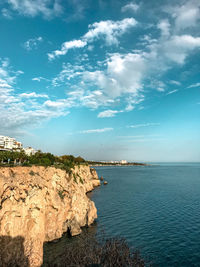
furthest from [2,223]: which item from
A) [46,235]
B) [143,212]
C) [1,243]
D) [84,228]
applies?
[143,212]

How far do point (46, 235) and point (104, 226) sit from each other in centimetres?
1170

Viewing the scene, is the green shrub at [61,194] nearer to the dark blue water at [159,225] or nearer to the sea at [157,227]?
the sea at [157,227]

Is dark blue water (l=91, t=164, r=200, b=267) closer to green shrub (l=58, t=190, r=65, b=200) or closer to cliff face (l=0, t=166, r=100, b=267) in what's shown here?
cliff face (l=0, t=166, r=100, b=267)

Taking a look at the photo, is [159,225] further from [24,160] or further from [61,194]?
[24,160]

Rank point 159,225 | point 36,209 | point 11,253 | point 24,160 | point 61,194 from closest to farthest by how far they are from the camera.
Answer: point 11,253, point 36,209, point 61,194, point 159,225, point 24,160

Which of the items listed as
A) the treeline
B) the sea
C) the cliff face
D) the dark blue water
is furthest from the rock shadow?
the dark blue water

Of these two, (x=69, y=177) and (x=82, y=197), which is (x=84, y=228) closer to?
(x=82, y=197)

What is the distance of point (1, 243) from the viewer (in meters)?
20.5

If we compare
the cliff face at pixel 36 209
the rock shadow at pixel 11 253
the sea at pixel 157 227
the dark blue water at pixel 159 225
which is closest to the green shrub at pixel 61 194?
the cliff face at pixel 36 209

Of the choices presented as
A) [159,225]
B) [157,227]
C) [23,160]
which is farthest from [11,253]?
[23,160]

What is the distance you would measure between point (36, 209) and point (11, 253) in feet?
19.7

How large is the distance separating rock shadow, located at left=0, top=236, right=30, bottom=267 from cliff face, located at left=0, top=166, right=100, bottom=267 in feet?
0.32

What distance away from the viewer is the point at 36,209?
25.9 meters

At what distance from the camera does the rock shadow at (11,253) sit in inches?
779
